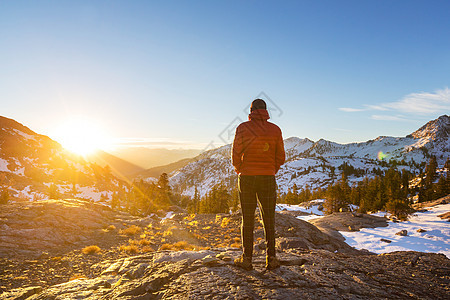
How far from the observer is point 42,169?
9000 cm

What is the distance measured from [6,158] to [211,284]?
118305mm

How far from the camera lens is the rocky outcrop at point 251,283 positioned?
442 cm

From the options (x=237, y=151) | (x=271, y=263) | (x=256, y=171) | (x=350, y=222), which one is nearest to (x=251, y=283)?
(x=271, y=263)

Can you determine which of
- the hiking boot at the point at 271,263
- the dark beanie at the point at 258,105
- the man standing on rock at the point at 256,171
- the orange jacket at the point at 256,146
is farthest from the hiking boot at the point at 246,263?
the dark beanie at the point at 258,105

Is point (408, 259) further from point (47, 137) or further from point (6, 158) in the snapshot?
point (47, 137)

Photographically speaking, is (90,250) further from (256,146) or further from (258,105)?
(258,105)

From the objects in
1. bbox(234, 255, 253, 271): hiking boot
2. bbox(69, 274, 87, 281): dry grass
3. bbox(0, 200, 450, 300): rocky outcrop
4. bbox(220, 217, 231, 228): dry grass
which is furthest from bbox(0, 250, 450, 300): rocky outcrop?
bbox(220, 217, 231, 228): dry grass

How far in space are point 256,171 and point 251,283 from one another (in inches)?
97.3

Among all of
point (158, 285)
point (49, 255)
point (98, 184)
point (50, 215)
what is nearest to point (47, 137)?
point (98, 184)

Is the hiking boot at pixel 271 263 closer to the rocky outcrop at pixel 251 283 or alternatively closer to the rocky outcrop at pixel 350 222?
the rocky outcrop at pixel 251 283

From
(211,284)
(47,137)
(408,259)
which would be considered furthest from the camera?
(47,137)

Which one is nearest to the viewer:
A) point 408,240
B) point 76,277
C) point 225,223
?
point 76,277

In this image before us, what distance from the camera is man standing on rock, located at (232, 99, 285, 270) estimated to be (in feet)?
17.4

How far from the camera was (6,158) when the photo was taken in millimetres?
85000
